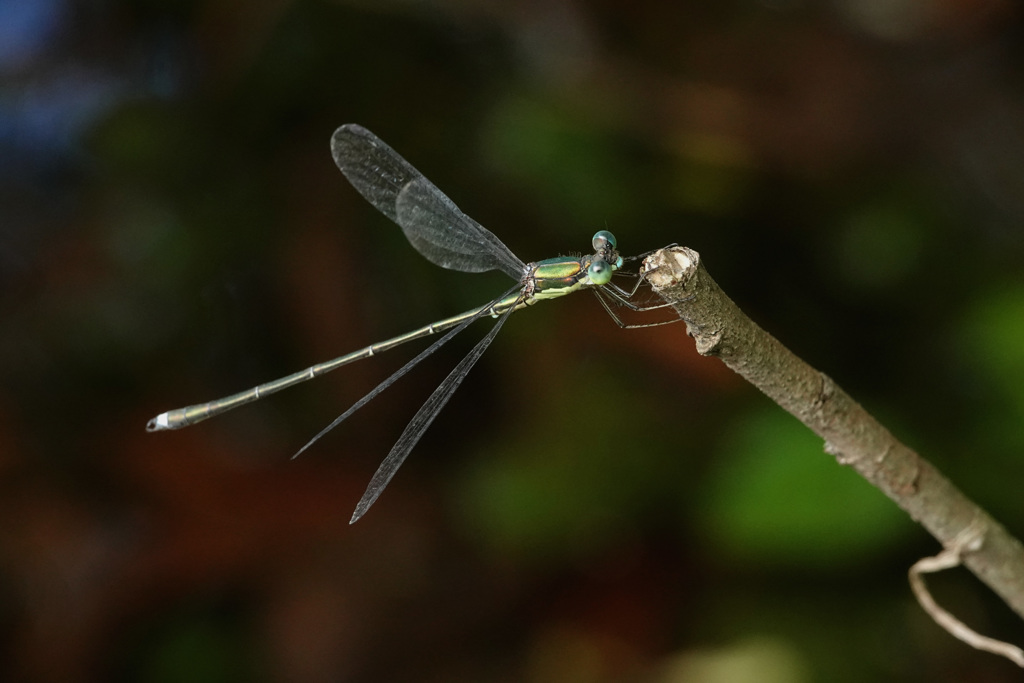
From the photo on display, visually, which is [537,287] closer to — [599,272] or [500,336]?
[599,272]

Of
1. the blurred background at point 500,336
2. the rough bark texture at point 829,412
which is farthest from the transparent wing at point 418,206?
the rough bark texture at point 829,412

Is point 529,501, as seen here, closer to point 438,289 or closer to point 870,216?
point 438,289

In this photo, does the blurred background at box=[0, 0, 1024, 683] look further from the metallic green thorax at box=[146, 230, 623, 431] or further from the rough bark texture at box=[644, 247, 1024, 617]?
the rough bark texture at box=[644, 247, 1024, 617]

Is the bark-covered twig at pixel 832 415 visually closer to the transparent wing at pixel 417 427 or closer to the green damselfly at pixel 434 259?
the green damselfly at pixel 434 259

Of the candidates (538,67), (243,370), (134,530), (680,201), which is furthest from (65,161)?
(680,201)

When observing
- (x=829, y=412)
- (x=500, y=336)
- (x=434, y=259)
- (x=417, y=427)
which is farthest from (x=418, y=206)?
(x=829, y=412)

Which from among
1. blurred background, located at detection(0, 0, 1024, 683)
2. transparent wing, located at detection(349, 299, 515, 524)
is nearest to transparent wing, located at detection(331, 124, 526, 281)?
transparent wing, located at detection(349, 299, 515, 524)
